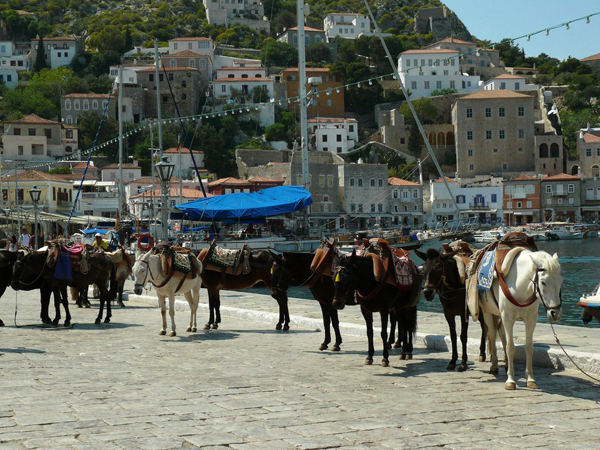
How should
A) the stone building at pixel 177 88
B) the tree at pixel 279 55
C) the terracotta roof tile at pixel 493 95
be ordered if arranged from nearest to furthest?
1. the terracotta roof tile at pixel 493 95
2. the stone building at pixel 177 88
3. the tree at pixel 279 55

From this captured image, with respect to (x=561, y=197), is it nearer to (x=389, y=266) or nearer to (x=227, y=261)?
(x=227, y=261)

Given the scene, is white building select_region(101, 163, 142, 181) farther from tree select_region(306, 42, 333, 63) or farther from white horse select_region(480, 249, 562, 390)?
white horse select_region(480, 249, 562, 390)

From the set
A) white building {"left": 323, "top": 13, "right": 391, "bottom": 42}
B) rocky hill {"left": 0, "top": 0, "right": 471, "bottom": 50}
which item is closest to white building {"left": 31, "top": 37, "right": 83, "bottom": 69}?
rocky hill {"left": 0, "top": 0, "right": 471, "bottom": 50}

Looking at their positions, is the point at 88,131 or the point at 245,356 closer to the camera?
the point at 245,356

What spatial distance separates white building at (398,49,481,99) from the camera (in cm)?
12506

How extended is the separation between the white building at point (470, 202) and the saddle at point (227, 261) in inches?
3320

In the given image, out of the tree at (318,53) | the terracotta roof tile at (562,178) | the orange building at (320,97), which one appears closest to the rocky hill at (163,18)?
the tree at (318,53)

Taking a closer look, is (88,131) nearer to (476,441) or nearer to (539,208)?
(539,208)

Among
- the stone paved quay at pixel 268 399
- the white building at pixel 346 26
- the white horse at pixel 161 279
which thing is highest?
the white building at pixel 346 26

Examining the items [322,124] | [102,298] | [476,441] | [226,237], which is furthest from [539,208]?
[476,441]

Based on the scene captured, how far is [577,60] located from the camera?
144000mm

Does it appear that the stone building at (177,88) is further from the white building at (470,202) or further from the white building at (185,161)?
the white building at (470,202)

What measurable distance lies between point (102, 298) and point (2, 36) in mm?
147135

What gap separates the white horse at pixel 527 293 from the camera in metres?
8.05
